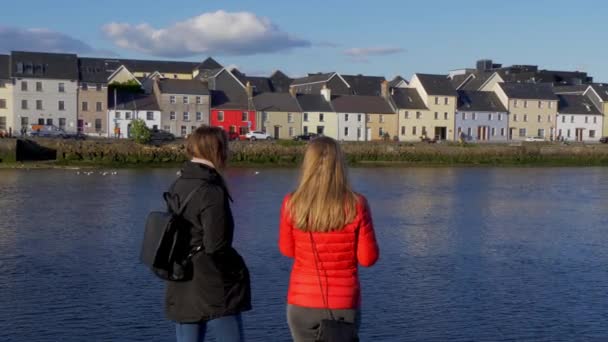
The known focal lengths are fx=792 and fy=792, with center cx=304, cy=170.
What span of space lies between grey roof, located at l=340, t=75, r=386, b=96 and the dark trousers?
293 ft

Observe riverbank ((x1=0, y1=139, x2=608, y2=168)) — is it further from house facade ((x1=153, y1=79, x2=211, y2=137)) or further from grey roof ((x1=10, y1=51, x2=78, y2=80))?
grey roof ((x1=10, y1=51, x2=78, y2=80))

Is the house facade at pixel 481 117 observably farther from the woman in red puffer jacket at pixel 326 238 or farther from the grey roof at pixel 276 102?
the woman in red puffer jacket at pixel 326 238

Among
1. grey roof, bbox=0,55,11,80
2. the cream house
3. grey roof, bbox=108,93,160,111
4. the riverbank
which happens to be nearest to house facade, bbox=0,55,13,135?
grey roof, bbox=0,55,11,80

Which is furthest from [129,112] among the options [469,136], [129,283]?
Answer: [129,283]

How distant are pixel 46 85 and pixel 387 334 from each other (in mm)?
70061

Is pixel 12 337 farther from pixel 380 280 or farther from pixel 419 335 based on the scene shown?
pixel 380 280

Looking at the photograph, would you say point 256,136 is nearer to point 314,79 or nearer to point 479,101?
point 314,79

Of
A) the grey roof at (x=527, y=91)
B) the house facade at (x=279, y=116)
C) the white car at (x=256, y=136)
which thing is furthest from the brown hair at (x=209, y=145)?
the grey roof at (x=527, y=91)

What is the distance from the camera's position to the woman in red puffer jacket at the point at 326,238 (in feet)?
16.6

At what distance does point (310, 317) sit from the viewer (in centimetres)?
513

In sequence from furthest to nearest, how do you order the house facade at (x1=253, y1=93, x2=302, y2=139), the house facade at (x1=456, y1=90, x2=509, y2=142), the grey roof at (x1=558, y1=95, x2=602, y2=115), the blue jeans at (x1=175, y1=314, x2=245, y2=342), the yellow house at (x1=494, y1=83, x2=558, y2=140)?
the grey roof at (x1=558, y1=95, x2=602, y2=115) → the yellow house at (x1=494, y1=83, x2=558, y2=140) → the house facade at (x1=456, y1=90, x2=509, y2=142) → the house facade at (x1=253, y1=93, x2=302, y2=139) → the blue jeans at (x1=175, y1=314, x2=245, y2=342)

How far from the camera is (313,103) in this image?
272 ft

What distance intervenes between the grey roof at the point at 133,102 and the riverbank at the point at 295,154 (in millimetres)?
18845

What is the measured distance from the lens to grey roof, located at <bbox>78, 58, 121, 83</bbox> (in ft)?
252
